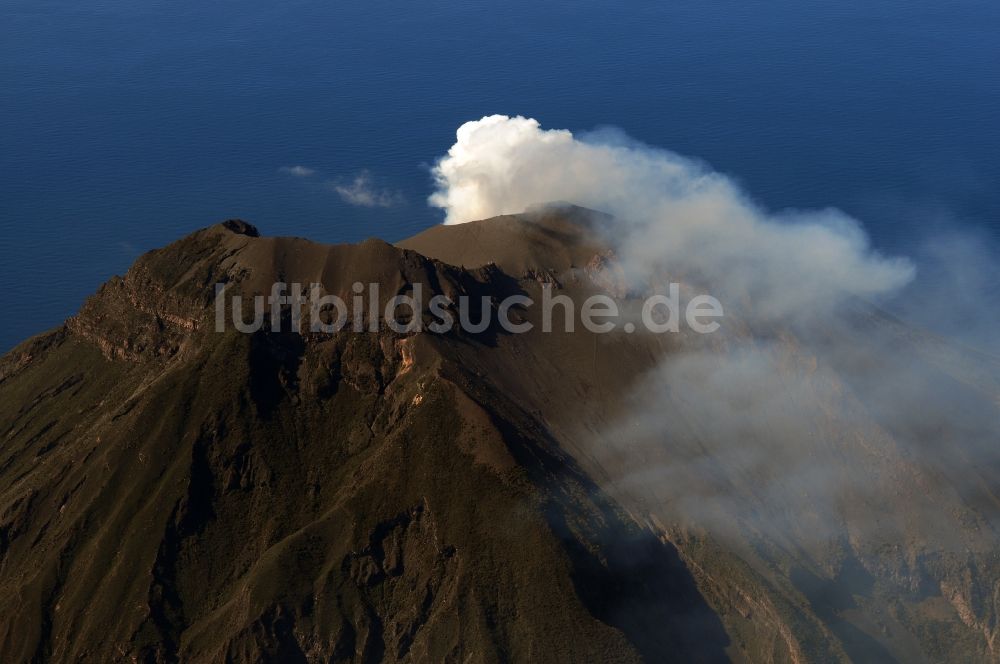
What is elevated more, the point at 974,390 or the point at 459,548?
the point at 974,390

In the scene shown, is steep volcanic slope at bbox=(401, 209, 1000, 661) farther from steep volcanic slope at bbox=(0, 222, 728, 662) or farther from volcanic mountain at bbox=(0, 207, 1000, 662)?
steep volcanic slope at bbox=(0, 222, 728, 662)

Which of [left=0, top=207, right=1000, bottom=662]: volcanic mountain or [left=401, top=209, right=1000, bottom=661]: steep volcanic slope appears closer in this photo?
[left=0, top=207, right=1000, bottom=662]: volcanic mountain

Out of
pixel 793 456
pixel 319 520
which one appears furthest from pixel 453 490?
pixel 793 456

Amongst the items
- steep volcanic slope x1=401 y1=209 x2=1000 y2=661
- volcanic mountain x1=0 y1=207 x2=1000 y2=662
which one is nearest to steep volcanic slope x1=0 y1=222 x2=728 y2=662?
volcanic mountain x1=0 y1=207 x2=1000 y2=662

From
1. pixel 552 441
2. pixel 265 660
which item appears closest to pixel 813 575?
pixel 552 441

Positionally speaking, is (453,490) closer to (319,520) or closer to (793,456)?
(319,520)

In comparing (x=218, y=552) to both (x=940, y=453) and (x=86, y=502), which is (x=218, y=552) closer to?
(x=86, y=502)
